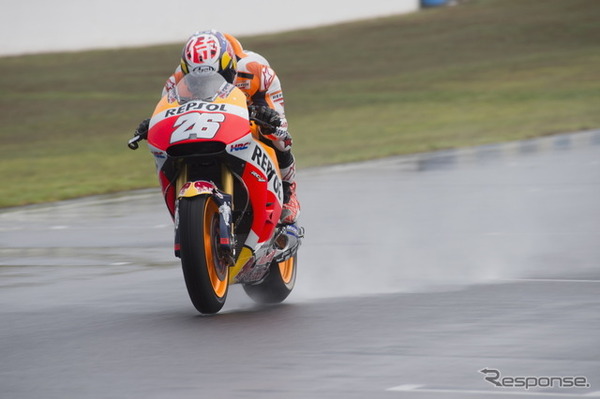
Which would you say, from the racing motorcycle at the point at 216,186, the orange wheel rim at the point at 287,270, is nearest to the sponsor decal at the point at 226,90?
the racing motorcycle at the point at 216,186

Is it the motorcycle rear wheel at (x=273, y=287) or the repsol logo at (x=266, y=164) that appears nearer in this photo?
the repsol logo at (x=266, y=164)

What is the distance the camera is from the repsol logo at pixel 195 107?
333 inches

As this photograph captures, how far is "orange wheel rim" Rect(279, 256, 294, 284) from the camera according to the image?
953 cm

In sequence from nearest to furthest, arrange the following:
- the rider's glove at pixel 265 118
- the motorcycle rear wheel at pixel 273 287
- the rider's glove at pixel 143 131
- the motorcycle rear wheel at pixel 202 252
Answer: the motorcycle rear wheel at pixel 202 252, the rider's glove at pixel 265 118, the rider's glove at pixel 143 131, the motorcycle rear wheel at pixel 273 287

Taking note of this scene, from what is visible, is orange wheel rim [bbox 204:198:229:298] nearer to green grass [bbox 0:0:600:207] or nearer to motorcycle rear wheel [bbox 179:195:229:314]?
motorcycle rear wheel [bbox 179:195:229:314]

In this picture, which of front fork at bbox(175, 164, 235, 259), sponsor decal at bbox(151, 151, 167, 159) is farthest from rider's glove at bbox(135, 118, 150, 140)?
front fork at bbox(175, 164, 235, 259)

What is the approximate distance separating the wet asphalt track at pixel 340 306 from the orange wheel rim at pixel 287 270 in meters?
0.15

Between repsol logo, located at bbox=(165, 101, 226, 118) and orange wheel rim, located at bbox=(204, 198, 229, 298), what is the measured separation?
567mm

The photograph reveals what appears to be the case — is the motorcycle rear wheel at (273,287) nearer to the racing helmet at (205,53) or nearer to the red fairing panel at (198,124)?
the red fairing panel at (198,124)

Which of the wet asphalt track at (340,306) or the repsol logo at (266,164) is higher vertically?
the repsol logo at (266,164)

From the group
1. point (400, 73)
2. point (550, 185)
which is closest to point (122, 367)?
point (550, 185)

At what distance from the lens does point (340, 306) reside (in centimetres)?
892

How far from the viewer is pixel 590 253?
11125 millimetres

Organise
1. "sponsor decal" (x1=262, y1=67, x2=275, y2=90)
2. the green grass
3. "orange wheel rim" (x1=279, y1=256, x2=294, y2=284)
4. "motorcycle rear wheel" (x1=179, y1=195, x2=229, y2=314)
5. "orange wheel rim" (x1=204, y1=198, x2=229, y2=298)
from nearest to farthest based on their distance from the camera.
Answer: "motorcycle rear wheel" (x1=179, y1=195, x2=229, y2=314), "orange wheel rim" (x1=204, y1=198, x2=229, y2=298), "sponsor decal" (x1=262, y1=67, x2=275, y2=90), "orange wheel rim" (x1=279, y1=256, x2=294, y2=284), the green grass
